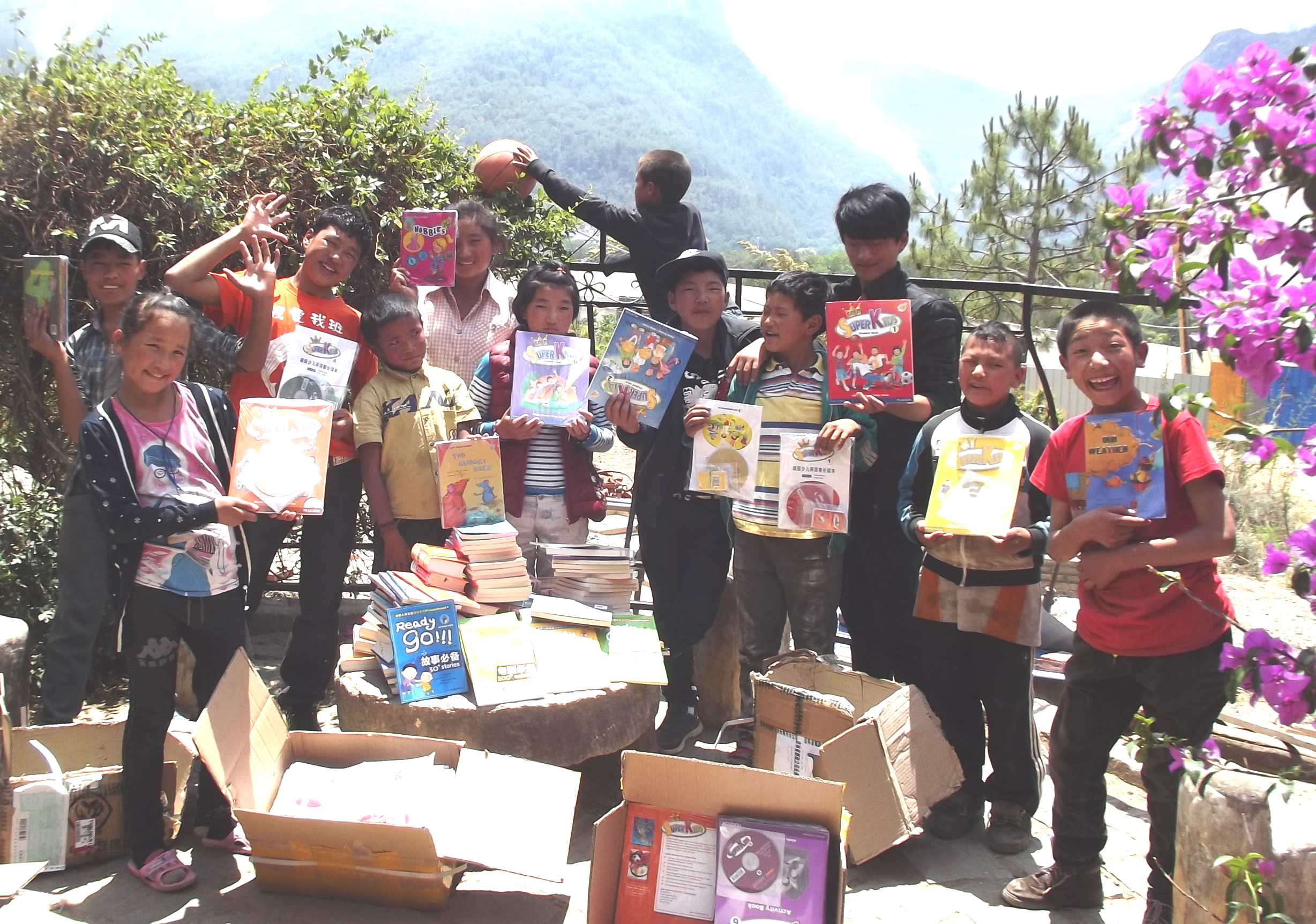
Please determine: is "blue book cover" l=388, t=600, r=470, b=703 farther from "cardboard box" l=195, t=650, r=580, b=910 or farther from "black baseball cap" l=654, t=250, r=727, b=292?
"black baseball cap" l=654, t=250, r=727, b=292

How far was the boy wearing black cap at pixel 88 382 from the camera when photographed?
12.0 ft

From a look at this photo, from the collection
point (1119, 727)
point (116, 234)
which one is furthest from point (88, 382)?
point (1119, 727)

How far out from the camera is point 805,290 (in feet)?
12.7

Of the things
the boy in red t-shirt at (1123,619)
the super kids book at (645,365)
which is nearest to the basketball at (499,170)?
the super kids book at (645,365)

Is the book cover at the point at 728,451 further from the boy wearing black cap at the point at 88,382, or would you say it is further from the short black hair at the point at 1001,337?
the boy wearing black cap at the point at 88,382

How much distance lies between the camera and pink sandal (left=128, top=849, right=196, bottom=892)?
3.11 metres

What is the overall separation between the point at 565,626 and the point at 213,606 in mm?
1269

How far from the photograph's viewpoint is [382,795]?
3.15m

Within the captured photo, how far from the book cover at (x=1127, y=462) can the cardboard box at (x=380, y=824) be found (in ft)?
5.96

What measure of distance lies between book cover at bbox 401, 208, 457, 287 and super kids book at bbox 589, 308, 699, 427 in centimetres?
85

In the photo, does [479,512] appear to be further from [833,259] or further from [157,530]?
[833,259]

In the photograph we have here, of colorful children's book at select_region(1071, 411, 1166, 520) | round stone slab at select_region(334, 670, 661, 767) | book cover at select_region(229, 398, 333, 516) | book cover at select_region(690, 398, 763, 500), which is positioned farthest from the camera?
Answer: book cover at select_region(690, 398, 763, 500)

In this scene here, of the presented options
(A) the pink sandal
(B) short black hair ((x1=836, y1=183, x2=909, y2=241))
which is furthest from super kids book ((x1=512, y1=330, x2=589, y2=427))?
(A) the pink sandal

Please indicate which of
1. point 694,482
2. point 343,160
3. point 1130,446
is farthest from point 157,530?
point 1130,446
